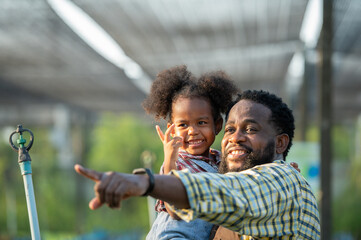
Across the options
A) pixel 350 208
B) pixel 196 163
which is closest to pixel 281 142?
pixel 196 163

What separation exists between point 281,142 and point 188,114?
79cm

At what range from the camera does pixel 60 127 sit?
24812 millimetres

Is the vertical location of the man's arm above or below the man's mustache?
below

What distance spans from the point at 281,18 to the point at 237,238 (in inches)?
403

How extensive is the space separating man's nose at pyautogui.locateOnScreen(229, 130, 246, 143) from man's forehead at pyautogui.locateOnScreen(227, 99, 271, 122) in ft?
0.23

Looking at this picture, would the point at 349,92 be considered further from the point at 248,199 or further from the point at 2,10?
the point at 248,199

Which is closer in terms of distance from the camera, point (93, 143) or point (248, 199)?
point (248, 199)

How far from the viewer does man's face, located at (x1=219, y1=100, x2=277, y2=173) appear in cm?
250

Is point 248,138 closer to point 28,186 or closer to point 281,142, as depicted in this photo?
point 281,142

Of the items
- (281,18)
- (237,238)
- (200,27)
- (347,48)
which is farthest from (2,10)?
(237,238)

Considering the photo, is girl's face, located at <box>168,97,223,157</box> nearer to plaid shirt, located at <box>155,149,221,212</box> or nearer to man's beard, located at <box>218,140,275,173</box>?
plaid shirt, located at <box>155,149,221,212</box>

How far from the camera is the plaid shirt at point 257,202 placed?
6.30 feet

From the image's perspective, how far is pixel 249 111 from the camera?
102 inches

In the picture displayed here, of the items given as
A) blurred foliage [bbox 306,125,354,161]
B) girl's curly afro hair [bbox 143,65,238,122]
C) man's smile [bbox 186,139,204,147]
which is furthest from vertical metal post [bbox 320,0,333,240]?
blurred foliage [bbox 306,125,354,161]
